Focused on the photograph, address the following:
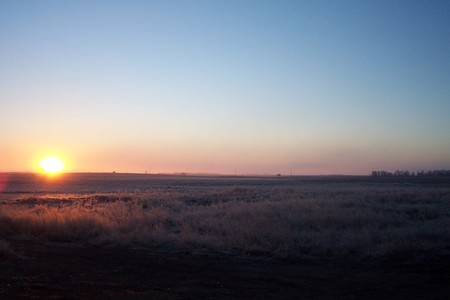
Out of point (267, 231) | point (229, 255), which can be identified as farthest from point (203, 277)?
point (267, 231)

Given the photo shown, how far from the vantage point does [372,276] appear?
46.9ft

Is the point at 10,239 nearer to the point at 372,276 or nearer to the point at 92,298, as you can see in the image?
the point at 92,298

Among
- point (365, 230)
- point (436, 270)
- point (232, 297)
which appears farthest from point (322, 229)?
point (232, 297)

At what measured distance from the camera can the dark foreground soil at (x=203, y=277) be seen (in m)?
11.8

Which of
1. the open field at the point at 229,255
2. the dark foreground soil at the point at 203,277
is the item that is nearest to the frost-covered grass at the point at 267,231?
the open field at the point at 229,255

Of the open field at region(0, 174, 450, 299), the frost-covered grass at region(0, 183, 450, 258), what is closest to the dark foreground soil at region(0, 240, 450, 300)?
the open field at region(0, 174, 450, 299)

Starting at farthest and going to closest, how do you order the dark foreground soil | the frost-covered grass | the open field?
1. the frost-covered grass
2. the open field
3. the dark foreground soil

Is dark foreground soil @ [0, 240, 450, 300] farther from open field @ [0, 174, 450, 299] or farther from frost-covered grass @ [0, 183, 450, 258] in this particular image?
frost-covered grass @ [0, 183, 450, 258]

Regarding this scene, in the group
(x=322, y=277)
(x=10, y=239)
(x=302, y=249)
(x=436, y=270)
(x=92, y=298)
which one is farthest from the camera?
(x=10, y=239)

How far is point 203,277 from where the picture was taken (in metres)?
14.0

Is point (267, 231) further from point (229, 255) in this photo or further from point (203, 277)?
point (203, 277)

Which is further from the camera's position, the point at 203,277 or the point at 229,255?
the point at 229,255

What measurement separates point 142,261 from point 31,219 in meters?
11.0

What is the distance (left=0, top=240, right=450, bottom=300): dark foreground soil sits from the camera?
11.8 m
